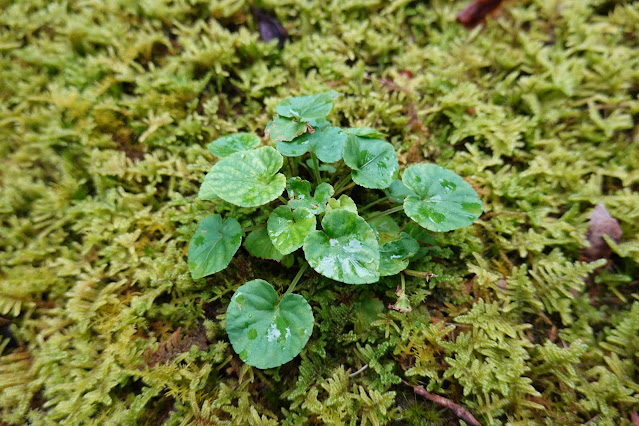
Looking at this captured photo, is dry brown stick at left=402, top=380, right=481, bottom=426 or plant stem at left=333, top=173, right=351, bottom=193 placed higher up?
plant stem at left=333, top=173, right=351, bottom=193

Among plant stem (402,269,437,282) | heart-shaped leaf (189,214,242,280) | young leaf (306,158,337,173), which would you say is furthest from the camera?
→ young leaf (306,158,337,173)

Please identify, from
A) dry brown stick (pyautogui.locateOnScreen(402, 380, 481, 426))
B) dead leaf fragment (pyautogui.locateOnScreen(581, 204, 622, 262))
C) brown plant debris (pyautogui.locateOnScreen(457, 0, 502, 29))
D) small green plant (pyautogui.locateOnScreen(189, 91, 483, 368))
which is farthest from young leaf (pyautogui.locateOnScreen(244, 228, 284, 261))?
brown plant debris (pyautogui.locateOnScreen(457, 0, 502, 29))

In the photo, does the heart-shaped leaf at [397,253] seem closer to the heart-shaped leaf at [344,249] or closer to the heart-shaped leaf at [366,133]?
the heart-shaped leaf at [344,249]

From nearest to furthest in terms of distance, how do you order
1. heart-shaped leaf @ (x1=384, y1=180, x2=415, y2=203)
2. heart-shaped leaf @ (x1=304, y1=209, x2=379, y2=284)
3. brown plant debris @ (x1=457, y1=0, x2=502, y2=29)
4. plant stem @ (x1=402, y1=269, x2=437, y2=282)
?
heart-shaped leaf @ (x1=304, y1=209, x2=379, y2=284), plant stem @ (x1=402, y1=269, x2=437, y2=282), heart-shaped leaf @ (x1=384, y1=180, x2=415, y2=203), brown plant debris @ (x1=457, y1=0, x2=502, y2=29)

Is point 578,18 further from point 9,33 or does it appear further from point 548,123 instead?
point 9,33

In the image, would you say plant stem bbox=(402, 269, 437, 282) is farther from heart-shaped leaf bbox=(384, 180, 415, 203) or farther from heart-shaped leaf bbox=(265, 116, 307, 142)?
heart-shaped leaf bbox=(265, 116, 307, 142)
